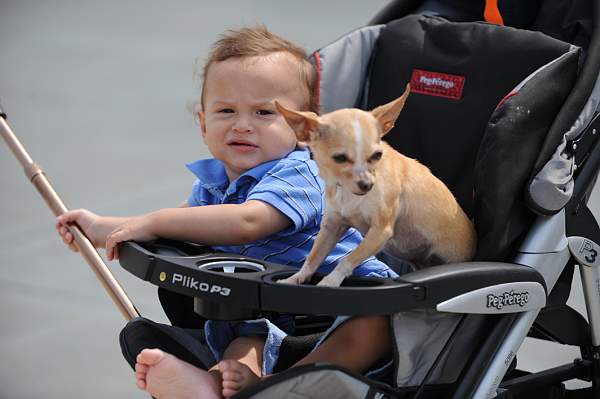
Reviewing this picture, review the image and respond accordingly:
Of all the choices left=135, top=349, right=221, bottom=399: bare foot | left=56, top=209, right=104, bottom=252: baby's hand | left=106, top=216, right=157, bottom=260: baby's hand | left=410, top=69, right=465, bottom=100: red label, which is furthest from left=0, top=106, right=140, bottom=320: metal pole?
left=410, top=69, right=465, bottom=100: red label

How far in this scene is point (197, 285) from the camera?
1434 mm

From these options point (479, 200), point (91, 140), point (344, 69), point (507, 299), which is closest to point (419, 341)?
point (507, 299)

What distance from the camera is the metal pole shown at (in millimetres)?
1849

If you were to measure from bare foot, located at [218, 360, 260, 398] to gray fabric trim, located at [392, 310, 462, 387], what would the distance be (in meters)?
0.24

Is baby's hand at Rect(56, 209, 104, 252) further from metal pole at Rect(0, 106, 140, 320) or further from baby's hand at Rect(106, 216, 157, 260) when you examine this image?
baby's hand at Rect(106, 216, 157, 260)

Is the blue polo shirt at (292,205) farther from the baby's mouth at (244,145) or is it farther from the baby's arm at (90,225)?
the baby's arm at (90,225)

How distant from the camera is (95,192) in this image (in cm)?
395

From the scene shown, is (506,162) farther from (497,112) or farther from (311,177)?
(311,177)

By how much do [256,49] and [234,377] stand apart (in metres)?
0.63

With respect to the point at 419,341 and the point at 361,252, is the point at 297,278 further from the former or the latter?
the point at 419,341

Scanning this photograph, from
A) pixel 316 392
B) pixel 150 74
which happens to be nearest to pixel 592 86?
pixel 316 392

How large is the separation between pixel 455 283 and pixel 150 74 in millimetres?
4004

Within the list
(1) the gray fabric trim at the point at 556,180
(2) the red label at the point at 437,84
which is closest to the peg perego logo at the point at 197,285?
(1) the gray fabric trim at the point at 556,180

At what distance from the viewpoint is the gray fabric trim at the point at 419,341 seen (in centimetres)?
154
